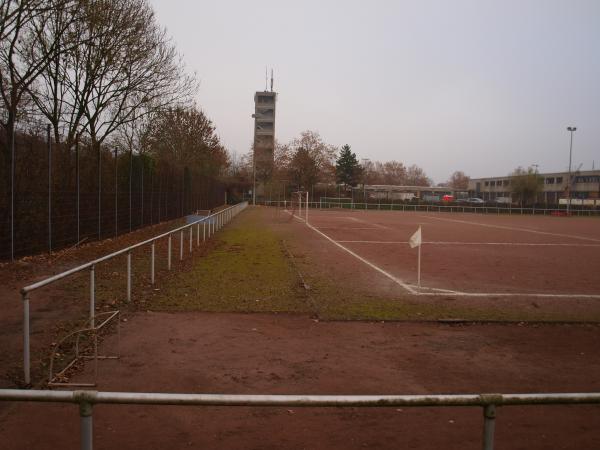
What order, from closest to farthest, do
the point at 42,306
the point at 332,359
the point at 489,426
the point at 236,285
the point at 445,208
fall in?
the point at 489,426 < the point at 332,359 < the point at 42,306 < the point at 236,285 < the point at 445,208

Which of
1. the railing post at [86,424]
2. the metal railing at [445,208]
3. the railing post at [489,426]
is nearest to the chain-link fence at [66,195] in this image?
the railing post at [86,424]

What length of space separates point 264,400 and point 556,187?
111 m

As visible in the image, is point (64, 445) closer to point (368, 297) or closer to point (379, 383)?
point (379, 383)

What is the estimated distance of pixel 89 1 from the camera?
1669cm

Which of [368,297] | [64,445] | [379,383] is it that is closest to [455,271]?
[368,297]

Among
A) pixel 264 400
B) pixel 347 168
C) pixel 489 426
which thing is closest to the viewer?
pixel 264 400

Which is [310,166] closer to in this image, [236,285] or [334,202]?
[334,202]

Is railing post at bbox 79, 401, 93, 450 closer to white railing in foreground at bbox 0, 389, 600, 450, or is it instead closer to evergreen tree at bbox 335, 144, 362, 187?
white railing in foreground at bbox 0, 389, 600, 450

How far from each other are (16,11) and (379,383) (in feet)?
42.2

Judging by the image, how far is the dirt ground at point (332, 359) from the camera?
4273 mm

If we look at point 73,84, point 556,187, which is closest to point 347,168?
point 556,187

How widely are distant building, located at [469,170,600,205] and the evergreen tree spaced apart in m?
25.3

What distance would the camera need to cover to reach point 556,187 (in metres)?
103

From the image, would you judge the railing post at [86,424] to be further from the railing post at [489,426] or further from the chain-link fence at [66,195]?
the chain-link fence at [66,195]
